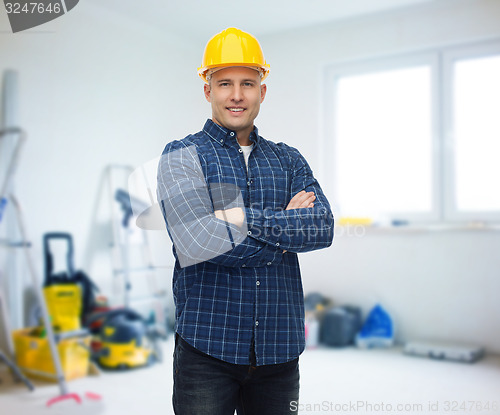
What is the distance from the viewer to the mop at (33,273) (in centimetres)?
203

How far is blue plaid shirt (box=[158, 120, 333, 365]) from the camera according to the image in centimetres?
98

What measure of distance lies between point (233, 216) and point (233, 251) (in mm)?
74

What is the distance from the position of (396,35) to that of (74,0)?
1945 mm

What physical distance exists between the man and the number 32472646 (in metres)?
1.10

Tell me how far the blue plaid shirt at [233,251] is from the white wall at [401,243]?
5.84 ft

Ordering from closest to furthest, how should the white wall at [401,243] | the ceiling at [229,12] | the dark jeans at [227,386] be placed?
the dark jeans at [227,386]
the ceiling at [229,12]
the white wall at [401,243]

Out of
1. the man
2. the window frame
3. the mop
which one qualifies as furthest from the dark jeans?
the window frame

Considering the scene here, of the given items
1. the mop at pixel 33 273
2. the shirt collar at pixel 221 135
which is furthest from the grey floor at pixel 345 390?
the shirt collar at pixel 221 135

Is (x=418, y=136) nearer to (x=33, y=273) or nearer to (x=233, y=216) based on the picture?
(x=33, y=273)

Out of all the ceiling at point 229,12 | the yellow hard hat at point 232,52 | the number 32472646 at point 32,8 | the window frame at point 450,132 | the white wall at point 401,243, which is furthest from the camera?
the window frame at point 450,132

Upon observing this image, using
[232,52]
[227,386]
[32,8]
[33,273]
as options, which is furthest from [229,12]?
[227,386]

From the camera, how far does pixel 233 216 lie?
39.6 inches

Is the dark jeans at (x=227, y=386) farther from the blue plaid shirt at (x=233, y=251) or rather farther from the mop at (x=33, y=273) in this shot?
the mop at (x=33, y=273)

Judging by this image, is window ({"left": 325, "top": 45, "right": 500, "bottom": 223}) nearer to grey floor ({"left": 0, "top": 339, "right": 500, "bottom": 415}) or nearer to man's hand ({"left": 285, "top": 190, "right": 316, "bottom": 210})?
grey floor ({"left": 0, "top": 339, "right": 500, "bottom": 415})
